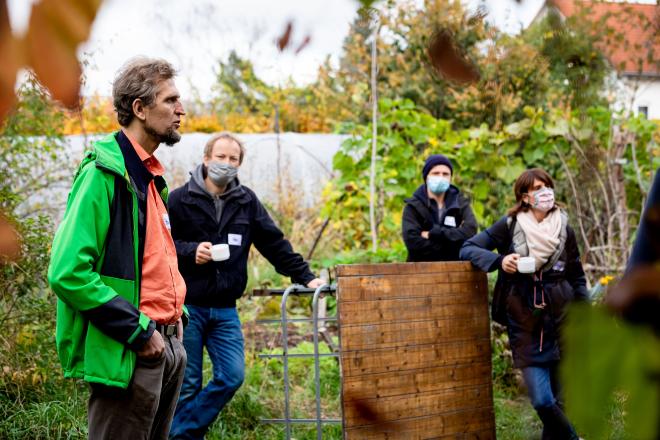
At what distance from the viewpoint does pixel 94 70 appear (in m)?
6.66

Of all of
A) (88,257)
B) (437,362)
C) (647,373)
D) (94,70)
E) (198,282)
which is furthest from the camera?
(94,70)

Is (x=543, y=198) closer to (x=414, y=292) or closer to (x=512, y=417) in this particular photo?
(x=414, y=292)

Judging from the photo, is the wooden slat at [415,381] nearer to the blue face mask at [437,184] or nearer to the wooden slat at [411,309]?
the wooden slat at [411,309]

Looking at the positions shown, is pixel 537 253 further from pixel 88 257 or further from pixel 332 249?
pixel 332 249

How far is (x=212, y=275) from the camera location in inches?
175

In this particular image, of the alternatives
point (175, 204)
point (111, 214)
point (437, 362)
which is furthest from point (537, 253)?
point (111, 214)

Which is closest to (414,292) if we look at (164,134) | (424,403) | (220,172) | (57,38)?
(424,403)

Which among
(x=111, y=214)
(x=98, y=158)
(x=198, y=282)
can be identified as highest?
(x=98, y=158)

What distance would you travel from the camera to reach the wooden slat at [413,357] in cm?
430

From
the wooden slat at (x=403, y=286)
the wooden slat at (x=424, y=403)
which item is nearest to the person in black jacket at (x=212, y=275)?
the wooden slat at (x=403, y=286)

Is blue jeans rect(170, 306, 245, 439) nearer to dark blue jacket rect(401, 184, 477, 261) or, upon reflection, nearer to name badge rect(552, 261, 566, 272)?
dark blue jacket rect(401, 184, 477, 261)

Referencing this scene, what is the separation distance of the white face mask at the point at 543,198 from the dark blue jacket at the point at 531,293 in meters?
0.19

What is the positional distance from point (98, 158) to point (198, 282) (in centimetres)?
178

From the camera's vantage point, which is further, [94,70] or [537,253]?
[94,70]
